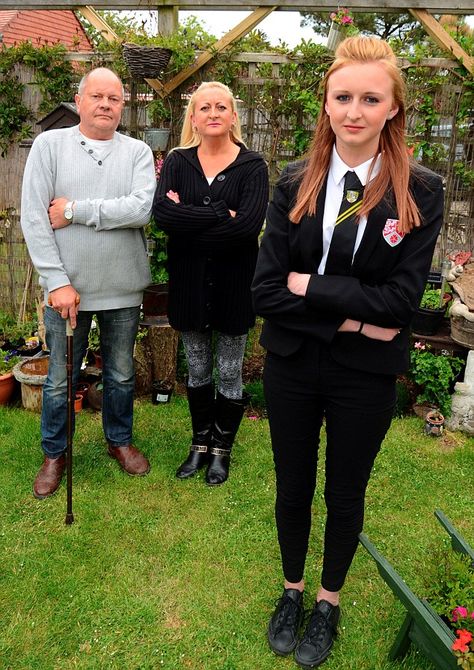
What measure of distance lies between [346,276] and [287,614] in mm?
1285

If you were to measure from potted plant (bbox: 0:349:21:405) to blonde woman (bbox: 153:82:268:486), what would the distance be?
5.08 feet

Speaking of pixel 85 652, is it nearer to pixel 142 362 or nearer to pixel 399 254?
pixel 399 254

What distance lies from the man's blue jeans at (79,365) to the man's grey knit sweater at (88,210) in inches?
5.1

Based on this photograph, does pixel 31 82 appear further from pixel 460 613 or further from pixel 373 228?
pixel 460 613

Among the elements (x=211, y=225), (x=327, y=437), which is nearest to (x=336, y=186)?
(x=327, y=437)

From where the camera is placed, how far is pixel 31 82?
4.58 m

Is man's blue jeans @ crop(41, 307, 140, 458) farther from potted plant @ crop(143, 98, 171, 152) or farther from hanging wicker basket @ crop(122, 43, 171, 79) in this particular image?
hanging wicker basket @ crop(122, 43, 171, 79)

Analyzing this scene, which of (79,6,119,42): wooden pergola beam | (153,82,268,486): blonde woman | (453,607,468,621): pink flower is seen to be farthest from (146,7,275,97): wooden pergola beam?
(453,607,468,621): pink flower

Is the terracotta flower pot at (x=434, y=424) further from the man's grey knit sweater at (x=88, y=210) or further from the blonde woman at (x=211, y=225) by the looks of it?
the man's grey knit sweater at (x=88, y=210)

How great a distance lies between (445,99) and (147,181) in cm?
239

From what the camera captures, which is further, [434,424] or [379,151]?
[434,424]

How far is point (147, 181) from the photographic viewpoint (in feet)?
9.40

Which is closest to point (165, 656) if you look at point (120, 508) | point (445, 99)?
point (120, 508)

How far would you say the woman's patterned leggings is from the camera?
10.1 ft
